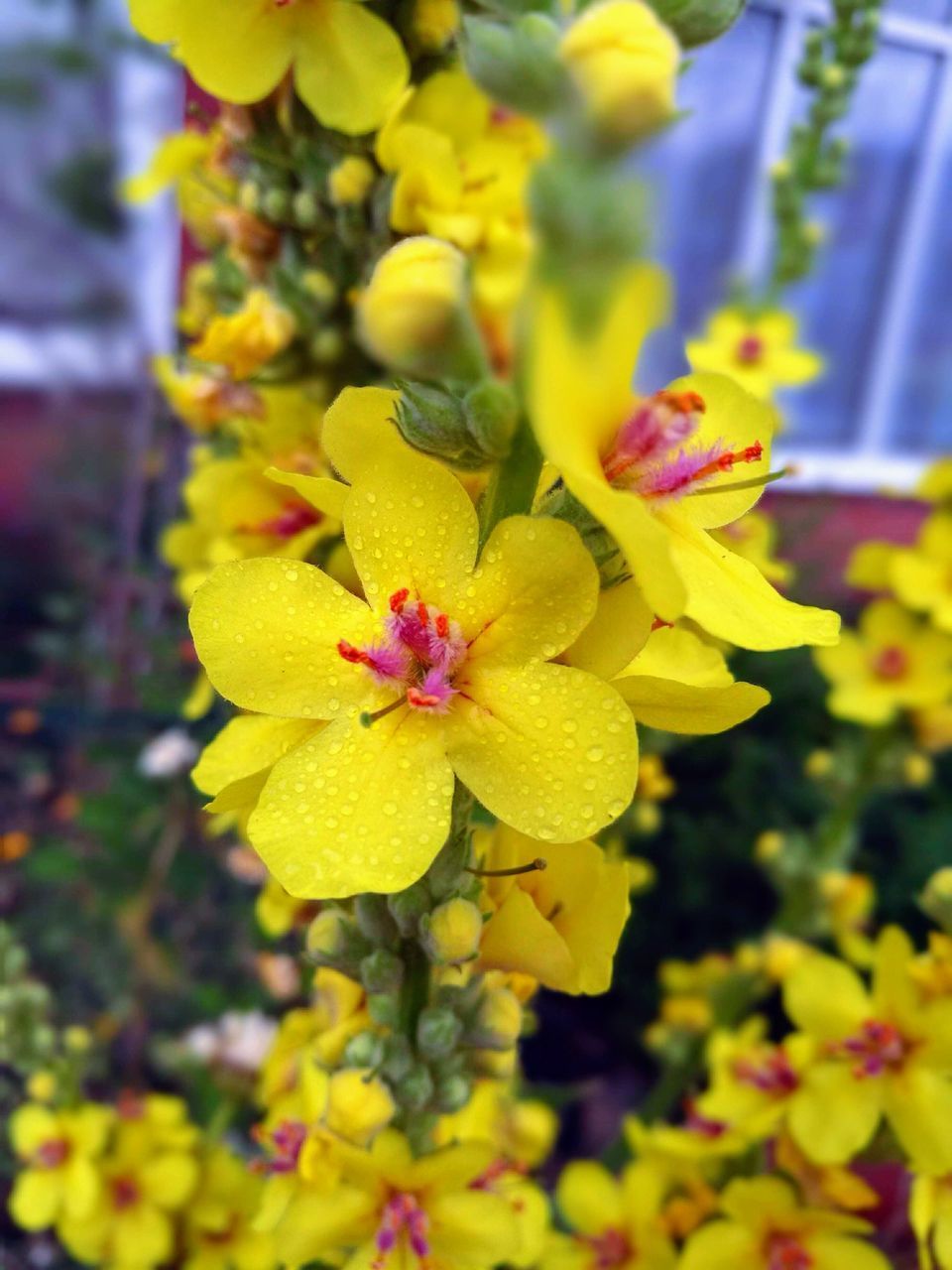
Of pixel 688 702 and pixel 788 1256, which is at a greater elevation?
pixel 688 702

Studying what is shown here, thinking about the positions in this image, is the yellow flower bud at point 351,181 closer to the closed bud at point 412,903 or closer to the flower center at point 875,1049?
the closed bud at point 412,903

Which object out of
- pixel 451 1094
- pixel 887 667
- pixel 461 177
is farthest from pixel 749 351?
→ pixel 451 1094

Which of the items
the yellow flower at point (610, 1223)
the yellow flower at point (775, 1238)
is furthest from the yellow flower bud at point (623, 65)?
the yellow flower at point (610, 1223)

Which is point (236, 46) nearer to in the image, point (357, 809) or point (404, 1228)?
point (357, 809)

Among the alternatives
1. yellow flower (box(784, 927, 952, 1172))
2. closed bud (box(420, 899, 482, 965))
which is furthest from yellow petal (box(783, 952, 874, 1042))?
closed bud (box(420, 899, 482, 965))

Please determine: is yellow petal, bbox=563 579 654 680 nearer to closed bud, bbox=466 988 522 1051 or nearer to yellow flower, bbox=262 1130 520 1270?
closed bud, bbox=466 988 522 1051

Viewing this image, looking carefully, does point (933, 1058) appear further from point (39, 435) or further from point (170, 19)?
point (39, 435)
